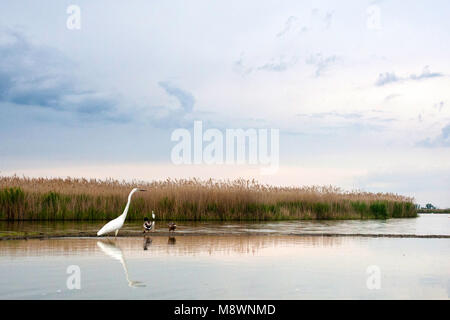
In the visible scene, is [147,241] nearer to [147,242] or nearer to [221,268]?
[147,242]

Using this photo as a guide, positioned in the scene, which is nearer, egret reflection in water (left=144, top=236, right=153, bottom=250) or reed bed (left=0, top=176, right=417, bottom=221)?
egret reflection in water (left=144, top=236, right=153, bottom=250)

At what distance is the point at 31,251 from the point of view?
12984 millimetres

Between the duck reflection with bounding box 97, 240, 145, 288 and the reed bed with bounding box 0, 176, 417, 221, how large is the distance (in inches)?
495

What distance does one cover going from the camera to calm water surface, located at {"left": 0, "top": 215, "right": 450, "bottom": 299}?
8.19 m

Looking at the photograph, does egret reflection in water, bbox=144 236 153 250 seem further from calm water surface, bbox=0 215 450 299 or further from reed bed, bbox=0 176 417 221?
reed bed, bbox=0 176 417 221

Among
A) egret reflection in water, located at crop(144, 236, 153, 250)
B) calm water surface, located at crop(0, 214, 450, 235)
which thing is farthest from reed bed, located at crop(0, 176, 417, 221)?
egret reflection in water, located at crop(144, 236, 153, 250)

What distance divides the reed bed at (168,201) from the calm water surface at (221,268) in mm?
12056

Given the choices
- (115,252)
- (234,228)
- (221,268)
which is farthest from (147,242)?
(234,228)

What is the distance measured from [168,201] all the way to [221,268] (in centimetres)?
1894

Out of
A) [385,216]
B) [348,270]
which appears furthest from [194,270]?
[385,216]

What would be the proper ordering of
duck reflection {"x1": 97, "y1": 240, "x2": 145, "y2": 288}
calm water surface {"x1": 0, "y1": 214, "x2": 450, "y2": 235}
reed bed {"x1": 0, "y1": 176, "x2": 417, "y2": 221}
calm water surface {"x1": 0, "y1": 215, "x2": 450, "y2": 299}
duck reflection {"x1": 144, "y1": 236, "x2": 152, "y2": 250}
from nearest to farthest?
calm water surface {"x1": 0, "y1": 215, "x2": 450, "y2": 299} < duck reflection {"x1": 97, "y1": 240, "x2": 145, "y2": 288} < duck reflection {"x1": 144, "y1": 236, "x2": 152, "y2": 250} < calm water surface {"x1": 0, "y1": 214, "x2": 450, "y2": 235} < reed bed {"x1": 0, "y1": 176, "x2": 417, "y2": 221}

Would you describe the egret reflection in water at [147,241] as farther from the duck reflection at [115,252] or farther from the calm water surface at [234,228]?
the calm water surface at [234,228]
